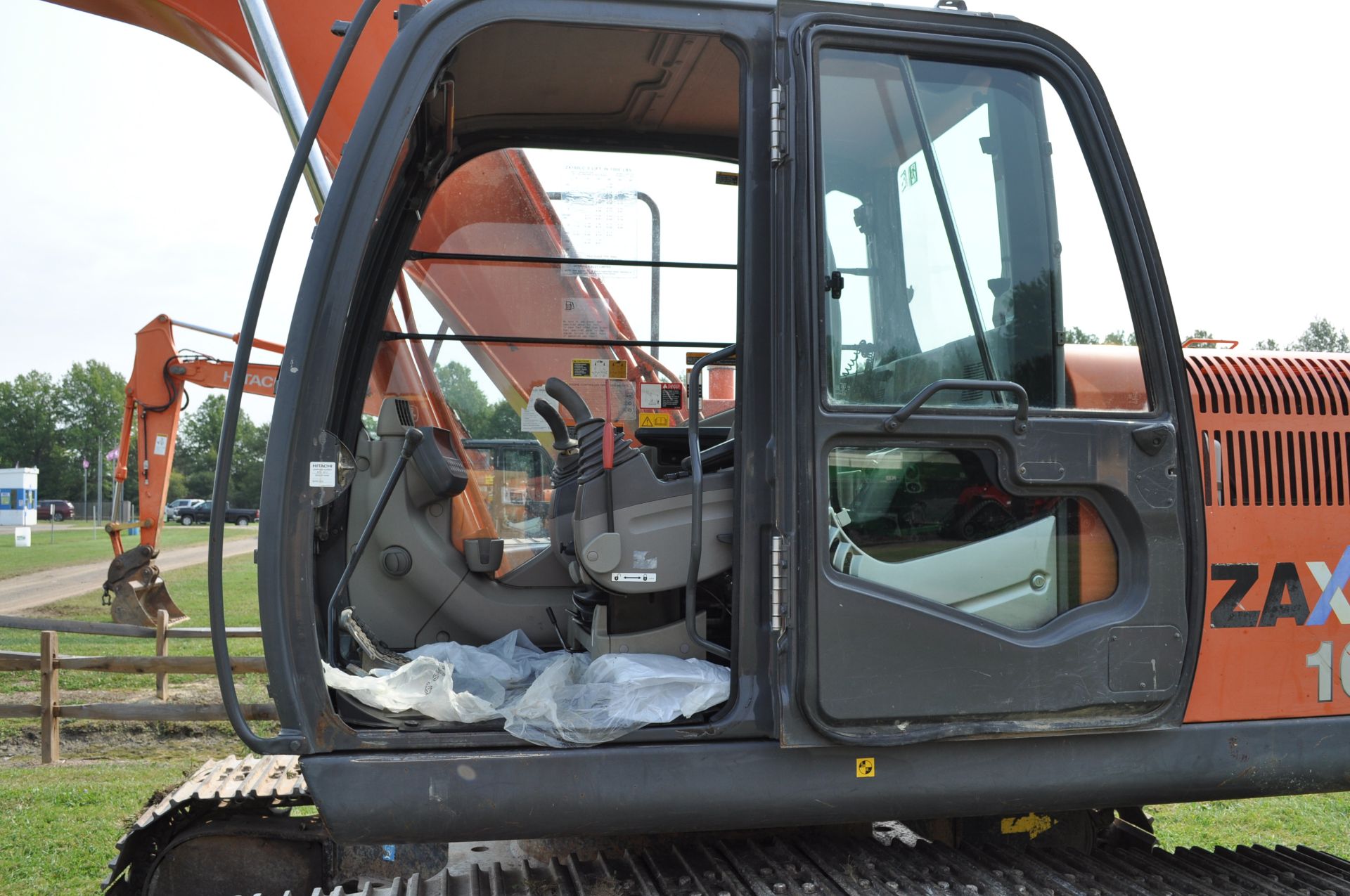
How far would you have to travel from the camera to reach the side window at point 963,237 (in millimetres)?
2268

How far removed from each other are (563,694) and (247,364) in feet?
3.17

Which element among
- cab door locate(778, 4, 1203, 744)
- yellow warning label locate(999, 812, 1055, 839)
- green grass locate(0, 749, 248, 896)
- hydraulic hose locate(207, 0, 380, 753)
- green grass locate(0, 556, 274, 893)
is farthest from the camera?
green grass locate(0, 556, 274, 893)

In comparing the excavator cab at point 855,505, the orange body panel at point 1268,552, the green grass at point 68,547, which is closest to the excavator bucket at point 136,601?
the green grass at point 68,547

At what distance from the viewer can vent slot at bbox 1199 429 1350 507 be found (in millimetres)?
2324

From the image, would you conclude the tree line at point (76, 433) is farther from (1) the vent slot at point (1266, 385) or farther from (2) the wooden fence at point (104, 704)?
(1) the vent slot at point (1266, 385)

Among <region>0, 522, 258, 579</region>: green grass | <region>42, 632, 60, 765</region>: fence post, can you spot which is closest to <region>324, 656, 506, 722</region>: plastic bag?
<region>42, 632, 60, 765</region>: fence post

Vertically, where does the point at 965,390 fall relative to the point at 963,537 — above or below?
above

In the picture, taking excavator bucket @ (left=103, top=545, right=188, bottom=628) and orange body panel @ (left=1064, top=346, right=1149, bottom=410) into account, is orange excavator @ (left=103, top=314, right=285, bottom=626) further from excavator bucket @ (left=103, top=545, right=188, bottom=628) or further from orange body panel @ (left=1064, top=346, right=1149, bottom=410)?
orange body panel @ (left=1064, top=346, right=1149, bottom=410)

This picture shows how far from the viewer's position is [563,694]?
233 cm

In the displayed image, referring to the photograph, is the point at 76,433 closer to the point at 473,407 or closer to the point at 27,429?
the point at 27,429

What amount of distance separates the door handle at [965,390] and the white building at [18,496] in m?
42.3

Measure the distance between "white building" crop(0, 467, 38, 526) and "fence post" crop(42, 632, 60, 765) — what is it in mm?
35136

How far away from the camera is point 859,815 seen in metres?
2.21

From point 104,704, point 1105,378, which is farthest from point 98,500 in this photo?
point 1105,378
